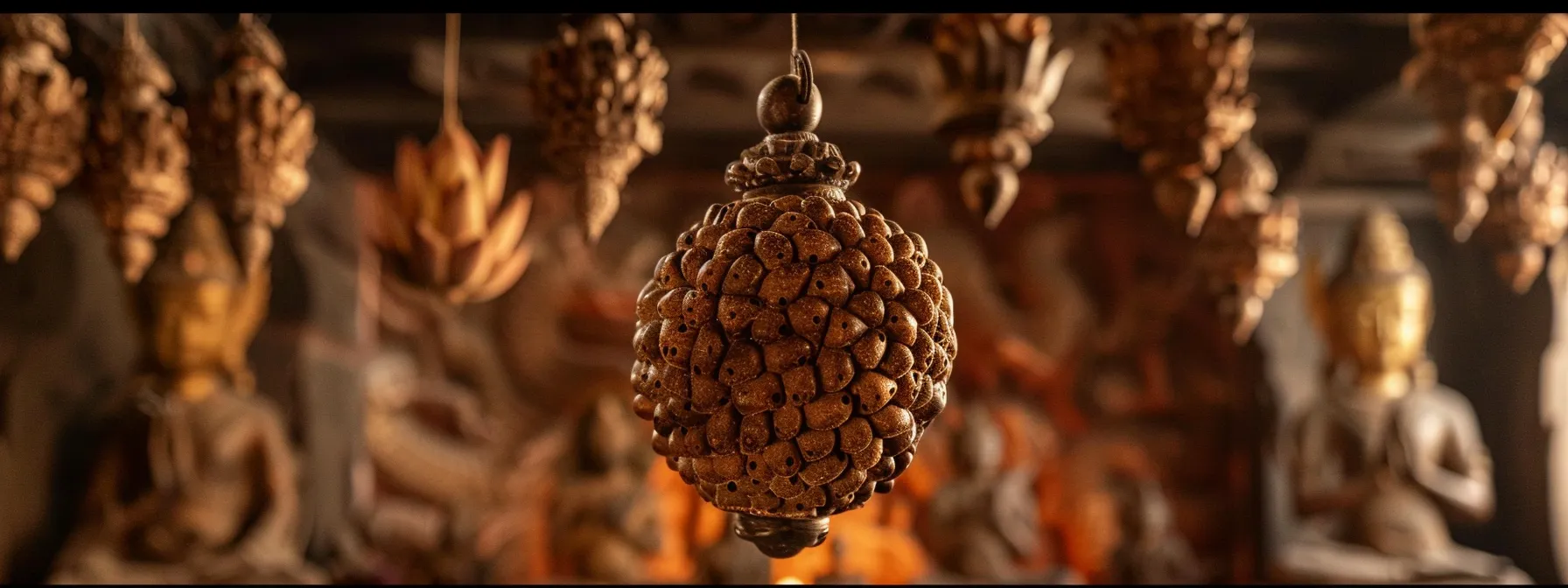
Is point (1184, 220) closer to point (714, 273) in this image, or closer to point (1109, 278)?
point (714, 273)

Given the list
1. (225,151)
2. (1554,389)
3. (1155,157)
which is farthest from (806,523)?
(1554,389)

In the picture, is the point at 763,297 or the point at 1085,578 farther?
the point at 1085,578

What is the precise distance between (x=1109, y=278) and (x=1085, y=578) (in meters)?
1.04

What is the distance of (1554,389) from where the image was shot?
142 inches

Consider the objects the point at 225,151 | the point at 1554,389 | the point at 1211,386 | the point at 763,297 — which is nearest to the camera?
the point at 763,297

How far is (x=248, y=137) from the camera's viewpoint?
2.05 meters

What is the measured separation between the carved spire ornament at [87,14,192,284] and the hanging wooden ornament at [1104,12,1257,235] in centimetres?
177

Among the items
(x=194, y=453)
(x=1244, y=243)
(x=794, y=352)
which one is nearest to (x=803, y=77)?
(x=794, y=352)

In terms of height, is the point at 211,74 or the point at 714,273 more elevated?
the point at 211,74

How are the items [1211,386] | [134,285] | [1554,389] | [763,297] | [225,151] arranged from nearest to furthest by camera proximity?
[763,297]
[225,151]
[134,285]
[1554,389]
[1211,386]

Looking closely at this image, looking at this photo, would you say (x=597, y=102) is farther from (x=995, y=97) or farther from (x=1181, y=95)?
(x=1181, y=95)

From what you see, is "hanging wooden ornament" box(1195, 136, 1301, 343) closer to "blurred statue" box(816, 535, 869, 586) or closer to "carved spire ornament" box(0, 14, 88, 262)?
Result: "blurred statue" box(816, 535, 869, 586)

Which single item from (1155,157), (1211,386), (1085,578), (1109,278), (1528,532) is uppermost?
(1155,157)

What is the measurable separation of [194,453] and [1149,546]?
2.99m
